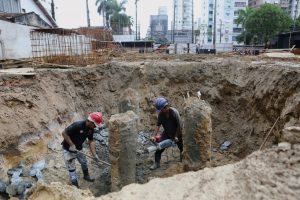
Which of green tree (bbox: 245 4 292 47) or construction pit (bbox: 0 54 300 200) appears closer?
construction pit (bbox: 0 54 300 200)

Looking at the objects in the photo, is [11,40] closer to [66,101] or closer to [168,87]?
[66,101]

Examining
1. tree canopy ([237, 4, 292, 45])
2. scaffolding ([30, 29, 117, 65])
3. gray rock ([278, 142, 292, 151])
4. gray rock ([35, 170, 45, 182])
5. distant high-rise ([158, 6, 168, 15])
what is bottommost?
gray rock ([35, 170, 45, 182])

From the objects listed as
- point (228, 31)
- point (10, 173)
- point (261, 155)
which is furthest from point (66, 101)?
point (228, 31)

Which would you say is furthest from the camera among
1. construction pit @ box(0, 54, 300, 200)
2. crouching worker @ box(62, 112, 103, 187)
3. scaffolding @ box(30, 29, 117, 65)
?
scaffolding @ box(30, 29, 117, 65)

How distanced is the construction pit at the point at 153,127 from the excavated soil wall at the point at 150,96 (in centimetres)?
3

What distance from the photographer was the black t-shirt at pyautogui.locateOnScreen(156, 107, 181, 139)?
20.2 feet

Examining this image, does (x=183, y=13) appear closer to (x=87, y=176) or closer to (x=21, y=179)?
(x=87, y=176)

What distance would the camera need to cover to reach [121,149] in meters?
5.34

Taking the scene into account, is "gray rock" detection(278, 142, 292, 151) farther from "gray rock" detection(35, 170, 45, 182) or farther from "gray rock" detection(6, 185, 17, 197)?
"gray rock" detection(35, 170, 45, 182)

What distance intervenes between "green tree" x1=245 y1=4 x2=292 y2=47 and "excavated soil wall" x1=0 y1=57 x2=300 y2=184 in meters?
23.8

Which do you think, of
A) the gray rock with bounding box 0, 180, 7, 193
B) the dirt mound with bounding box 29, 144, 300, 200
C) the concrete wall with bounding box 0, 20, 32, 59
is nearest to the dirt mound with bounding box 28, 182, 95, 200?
the dirt mound with bounding box 29, 144, 300, 200

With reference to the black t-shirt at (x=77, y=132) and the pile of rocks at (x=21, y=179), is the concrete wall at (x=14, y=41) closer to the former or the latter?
the pile of rocks at (x=21, y=179)

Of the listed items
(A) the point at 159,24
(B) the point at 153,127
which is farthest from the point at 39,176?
(A) the point at 159,24

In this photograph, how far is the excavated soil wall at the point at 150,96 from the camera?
588 cm
